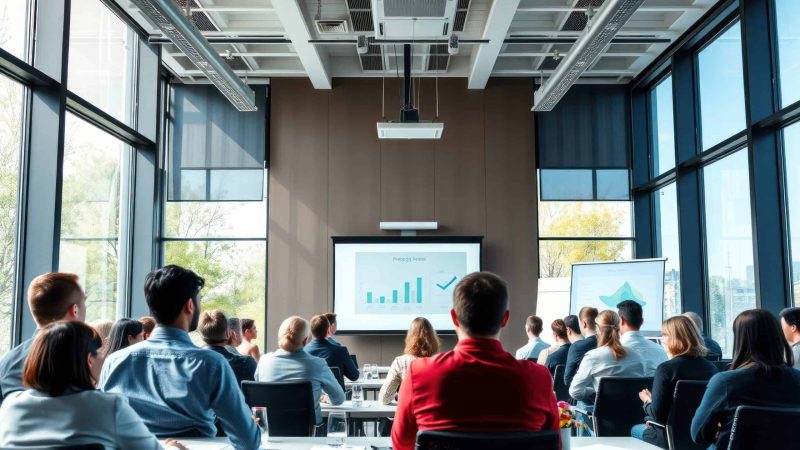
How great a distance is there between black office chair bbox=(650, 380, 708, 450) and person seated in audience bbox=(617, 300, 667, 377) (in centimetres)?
99

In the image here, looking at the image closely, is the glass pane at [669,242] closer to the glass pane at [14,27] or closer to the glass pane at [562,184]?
the glass pane at [562,184]

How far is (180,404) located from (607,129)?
28.6 feet

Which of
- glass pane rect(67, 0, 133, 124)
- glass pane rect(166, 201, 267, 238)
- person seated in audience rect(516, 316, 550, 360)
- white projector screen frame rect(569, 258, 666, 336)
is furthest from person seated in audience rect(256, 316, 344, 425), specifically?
glass pane rect(166, 201, 267, 238)

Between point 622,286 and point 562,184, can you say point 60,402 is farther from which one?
point 562,184

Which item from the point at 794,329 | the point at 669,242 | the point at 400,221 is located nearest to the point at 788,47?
the point at 794,329

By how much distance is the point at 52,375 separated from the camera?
181 centimetres

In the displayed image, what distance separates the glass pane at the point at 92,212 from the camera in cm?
704

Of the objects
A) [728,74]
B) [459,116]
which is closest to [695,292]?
[728,74]

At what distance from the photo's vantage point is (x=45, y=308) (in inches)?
118

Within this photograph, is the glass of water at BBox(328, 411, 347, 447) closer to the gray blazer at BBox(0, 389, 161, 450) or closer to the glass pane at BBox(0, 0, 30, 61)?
the gray blazer at BBox(0, 389, 161, 450)

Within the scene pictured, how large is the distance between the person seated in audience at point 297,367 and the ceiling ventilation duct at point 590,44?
359 centimetres

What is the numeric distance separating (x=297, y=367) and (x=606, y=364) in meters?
2.03

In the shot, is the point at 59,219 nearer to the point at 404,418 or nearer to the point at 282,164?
the point at 282,164

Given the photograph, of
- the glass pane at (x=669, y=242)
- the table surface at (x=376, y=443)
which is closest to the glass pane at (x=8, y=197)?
the table surface at (x=376, y=443)
